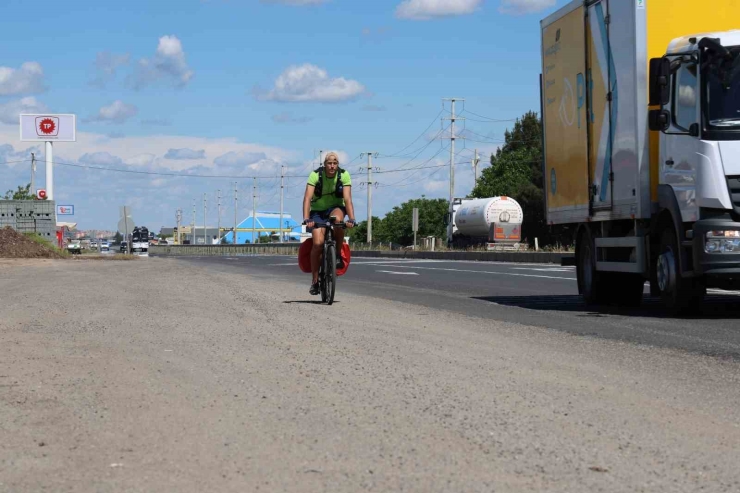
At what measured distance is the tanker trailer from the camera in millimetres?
56750

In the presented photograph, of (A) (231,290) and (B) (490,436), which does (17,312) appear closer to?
(A) (231,290)

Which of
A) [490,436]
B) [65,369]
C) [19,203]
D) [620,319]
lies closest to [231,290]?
[620,319]

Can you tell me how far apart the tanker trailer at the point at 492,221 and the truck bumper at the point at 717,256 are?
4463 cm

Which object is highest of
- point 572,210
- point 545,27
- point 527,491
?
point 545,27

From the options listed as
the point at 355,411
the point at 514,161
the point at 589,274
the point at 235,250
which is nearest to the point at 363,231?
the point at 235,250

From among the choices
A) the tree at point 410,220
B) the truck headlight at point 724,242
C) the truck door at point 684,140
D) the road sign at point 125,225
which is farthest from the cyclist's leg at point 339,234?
the tree at point 410,220

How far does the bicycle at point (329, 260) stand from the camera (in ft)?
45.4

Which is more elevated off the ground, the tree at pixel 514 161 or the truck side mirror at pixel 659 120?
the tree at pixel 514 161

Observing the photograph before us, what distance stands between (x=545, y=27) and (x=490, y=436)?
40.1 feet

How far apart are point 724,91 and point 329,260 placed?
5.09 meters

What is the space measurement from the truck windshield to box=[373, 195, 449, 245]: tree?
108m

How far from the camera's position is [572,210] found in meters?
15.8

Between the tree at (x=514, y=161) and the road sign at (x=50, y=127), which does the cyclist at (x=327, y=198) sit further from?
the tree at (x=514, y=161)

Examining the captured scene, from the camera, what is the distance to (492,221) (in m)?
57.0
